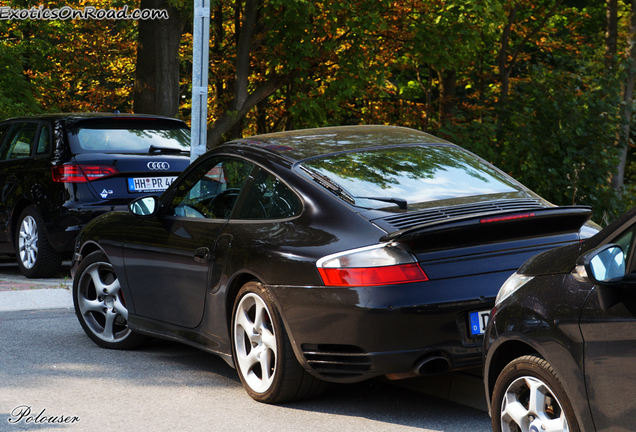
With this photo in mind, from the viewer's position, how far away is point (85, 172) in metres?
9.22

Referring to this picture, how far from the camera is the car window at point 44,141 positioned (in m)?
9.65

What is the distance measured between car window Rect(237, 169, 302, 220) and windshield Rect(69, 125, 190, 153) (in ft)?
15.3

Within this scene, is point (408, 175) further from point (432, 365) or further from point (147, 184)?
point (147, 184)

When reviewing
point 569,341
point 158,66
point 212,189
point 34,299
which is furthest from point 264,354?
point 158,66

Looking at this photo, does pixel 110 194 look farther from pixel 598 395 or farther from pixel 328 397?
pixel 598 395

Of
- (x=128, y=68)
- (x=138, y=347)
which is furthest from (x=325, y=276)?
(x=128, y=68)

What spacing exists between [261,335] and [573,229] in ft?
5.98

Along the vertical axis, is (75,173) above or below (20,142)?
below

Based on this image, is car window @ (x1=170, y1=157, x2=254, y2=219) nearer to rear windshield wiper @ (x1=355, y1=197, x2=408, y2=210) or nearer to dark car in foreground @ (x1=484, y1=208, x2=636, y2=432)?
rear windshield wiper @ (x1=355, y1=197, x2=408, y2=210)

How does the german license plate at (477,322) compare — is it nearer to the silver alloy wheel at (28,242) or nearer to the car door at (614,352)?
the car door at (614,352)

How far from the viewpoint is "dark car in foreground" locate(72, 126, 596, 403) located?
4.18m

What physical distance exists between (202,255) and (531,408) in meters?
2.44

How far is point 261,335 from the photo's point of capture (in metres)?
4.74

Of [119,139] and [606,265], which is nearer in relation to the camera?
[606,265]
